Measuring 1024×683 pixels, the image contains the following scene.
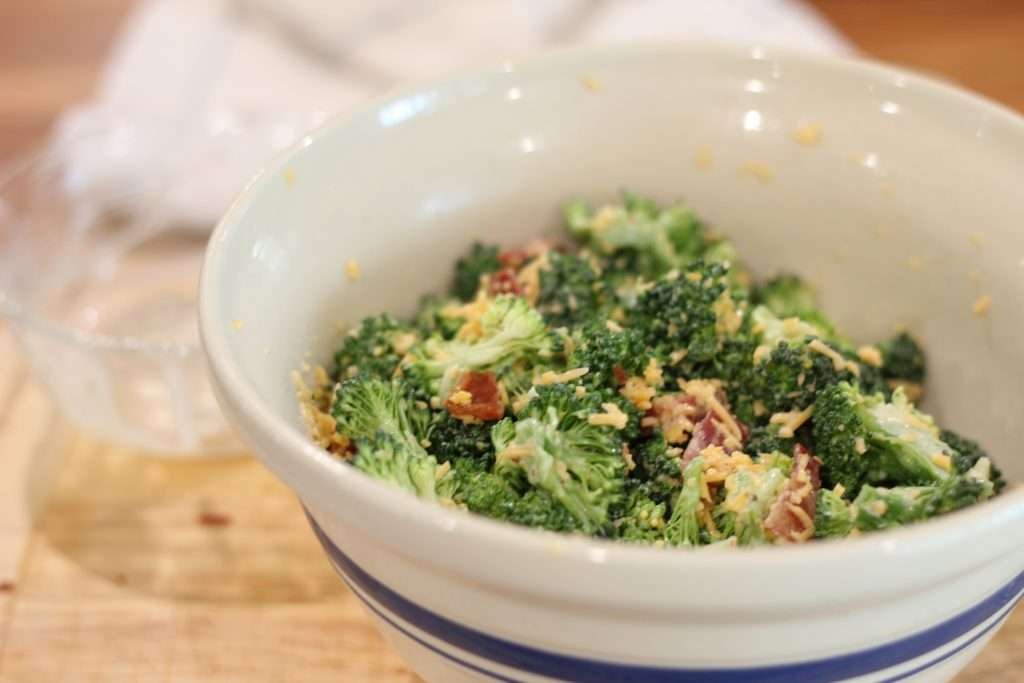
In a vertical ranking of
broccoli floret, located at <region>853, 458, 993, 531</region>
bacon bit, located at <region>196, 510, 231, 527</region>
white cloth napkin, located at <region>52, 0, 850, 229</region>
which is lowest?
bacon bit, located at <region>196, 510, 231, 527</region>

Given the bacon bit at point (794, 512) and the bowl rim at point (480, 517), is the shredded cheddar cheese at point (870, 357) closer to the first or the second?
the bacon bit at point (794, 512)

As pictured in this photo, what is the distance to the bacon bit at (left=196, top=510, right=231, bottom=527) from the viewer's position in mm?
1479

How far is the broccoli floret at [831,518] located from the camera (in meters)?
0.95

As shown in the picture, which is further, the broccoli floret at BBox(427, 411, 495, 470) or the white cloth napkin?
the white cloth napkin

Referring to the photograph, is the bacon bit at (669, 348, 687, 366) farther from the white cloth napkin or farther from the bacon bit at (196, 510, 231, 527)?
the white cloth napkin

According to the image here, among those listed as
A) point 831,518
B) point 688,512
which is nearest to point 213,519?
point 688,512

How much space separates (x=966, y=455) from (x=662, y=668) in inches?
20.0

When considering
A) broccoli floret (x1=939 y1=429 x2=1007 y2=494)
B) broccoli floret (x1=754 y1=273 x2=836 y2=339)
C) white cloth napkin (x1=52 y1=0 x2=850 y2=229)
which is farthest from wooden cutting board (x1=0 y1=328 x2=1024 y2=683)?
white cloth napkin (x1=52 y1=0 x2=850 y2=229)

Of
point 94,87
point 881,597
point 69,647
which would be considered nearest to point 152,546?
point 69,647

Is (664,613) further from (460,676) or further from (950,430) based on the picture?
(950,430)

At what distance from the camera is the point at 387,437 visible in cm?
101

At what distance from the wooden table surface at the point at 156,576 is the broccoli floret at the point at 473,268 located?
16.5 inches

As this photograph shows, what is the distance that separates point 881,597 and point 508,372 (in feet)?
1.66

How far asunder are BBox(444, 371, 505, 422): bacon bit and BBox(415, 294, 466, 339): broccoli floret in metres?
0.14
